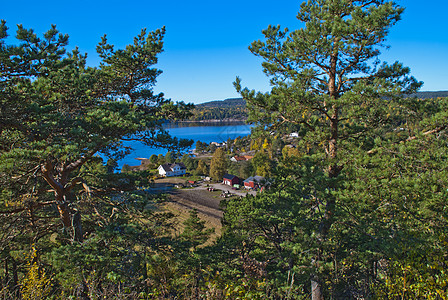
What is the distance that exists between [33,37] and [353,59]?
23.5ft

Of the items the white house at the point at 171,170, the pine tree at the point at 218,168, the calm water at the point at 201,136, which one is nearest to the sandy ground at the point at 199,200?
the pine tree at the point at 218,168

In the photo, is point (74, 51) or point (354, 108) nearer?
point (354, 108)

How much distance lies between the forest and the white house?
152ft

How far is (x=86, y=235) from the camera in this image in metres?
7.22

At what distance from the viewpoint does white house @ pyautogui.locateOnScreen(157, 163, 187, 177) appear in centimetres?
5378

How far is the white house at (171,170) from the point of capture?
53.8 metres

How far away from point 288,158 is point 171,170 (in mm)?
48489

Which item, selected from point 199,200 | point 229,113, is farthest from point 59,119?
point 199,200

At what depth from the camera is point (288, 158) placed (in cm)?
756

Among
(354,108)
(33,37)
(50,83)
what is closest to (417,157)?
(354,108)

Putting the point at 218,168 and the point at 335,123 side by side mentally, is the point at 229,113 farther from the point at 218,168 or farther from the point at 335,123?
the point at 218,168

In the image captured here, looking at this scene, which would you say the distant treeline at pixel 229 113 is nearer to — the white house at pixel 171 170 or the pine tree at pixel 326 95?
the pine tree at pixel 326 95

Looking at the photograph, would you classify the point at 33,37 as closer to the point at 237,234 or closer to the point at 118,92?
the point at 118,92

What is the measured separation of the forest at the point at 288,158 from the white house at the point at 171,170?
152ft
